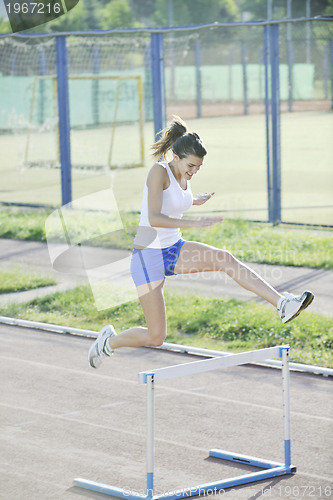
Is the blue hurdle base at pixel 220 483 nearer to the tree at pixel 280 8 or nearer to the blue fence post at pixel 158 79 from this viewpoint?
the blue fence post at pixel 158 79

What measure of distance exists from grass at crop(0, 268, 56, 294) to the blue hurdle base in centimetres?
567

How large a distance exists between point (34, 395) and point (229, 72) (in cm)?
3759

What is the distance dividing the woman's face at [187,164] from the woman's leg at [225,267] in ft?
1.68

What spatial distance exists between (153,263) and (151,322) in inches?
17.4

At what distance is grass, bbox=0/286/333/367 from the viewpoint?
896 cm

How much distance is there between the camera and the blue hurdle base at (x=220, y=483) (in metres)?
5.63

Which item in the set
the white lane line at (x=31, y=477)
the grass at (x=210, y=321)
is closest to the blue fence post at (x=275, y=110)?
the grass at (x=210, y=321)

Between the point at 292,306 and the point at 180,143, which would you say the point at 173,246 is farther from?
the point at 292,306

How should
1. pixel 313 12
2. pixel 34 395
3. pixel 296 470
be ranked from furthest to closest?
pixel 313 12
pixel 34 395
pixel 296 470

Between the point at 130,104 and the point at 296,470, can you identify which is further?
the point at 130,104

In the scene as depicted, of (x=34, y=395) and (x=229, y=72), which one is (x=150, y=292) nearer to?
(x=34, y=395)

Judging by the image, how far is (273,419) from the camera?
23.1 ft

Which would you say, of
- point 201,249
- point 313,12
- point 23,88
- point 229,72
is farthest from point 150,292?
point 313,12

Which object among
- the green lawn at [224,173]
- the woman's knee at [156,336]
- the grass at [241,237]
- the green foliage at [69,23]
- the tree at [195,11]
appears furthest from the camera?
the tree at [195,11]
